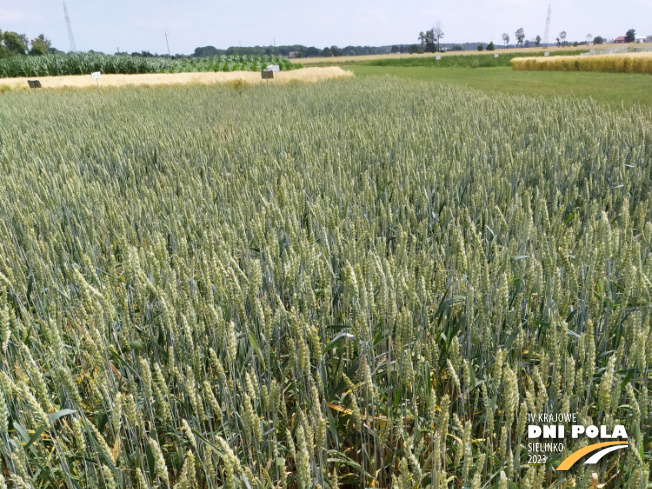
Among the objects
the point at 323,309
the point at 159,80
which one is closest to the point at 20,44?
the point at 159,80

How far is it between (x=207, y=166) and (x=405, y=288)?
10.2ft

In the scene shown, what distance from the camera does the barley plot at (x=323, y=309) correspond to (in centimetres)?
102

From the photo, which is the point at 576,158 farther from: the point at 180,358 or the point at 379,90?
the point at 379,90

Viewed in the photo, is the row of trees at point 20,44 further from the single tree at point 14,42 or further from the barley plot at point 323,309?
the barley plot at point 323,309

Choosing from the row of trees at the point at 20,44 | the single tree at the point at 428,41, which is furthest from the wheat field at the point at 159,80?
the single tree at the point at 428,41

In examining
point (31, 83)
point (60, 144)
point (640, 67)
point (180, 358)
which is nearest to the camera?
point (180, 358)

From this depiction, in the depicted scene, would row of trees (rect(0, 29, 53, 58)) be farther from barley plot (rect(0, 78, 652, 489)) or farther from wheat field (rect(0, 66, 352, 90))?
barley plot (rect(0, 78, 652, 489))

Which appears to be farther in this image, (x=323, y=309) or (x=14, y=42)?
(x=14, y=42)

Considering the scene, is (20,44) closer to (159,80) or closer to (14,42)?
(14,42)

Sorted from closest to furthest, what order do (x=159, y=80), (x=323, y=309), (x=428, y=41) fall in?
(x=323, y=309)
(x=159, y=80)
(x=428, y=41)

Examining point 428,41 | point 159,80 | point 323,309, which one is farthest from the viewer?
point 428,41

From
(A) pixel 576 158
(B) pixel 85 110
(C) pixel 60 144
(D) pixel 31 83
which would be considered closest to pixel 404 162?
(A) pixel 576 158

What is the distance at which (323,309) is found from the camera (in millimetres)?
1358

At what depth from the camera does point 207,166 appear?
13.1 feet
